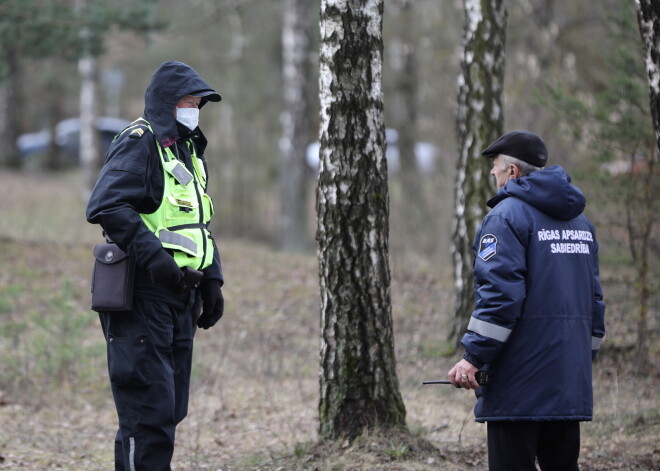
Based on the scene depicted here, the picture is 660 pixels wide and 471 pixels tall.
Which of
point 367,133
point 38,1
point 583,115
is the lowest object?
point 367,133

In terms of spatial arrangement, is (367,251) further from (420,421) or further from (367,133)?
(420,421)


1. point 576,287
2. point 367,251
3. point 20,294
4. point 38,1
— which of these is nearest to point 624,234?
point 367,251

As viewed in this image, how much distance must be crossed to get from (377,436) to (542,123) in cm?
846

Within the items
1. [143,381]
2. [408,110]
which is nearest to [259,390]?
[143,381]

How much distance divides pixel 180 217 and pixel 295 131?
12708 mm

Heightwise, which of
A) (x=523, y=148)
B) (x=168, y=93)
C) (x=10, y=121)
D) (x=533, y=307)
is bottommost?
(x=533, y=307)

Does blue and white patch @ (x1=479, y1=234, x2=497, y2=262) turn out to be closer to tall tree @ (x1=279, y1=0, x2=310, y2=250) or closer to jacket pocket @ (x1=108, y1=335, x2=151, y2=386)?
jacket pocket @ (x1=108, y1=335, x2=151, y2=386)

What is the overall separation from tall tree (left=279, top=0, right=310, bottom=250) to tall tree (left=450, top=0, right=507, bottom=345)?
9.00m

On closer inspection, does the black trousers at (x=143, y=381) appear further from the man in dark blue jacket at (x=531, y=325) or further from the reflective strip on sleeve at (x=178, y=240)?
the man in dark blue jacket at (x=531, y=325)

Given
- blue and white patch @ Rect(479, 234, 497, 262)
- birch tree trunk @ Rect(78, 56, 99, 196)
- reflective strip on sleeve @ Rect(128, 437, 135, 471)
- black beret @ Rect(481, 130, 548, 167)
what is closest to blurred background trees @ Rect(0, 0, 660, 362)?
birch tree trunk @ Rect(78, 56, 99, 196)

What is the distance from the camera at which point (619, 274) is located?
8703 mm

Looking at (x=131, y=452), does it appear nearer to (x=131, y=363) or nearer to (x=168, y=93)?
(x=131, y=363)

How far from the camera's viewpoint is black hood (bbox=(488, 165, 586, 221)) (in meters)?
3.75

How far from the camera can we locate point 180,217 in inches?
167
